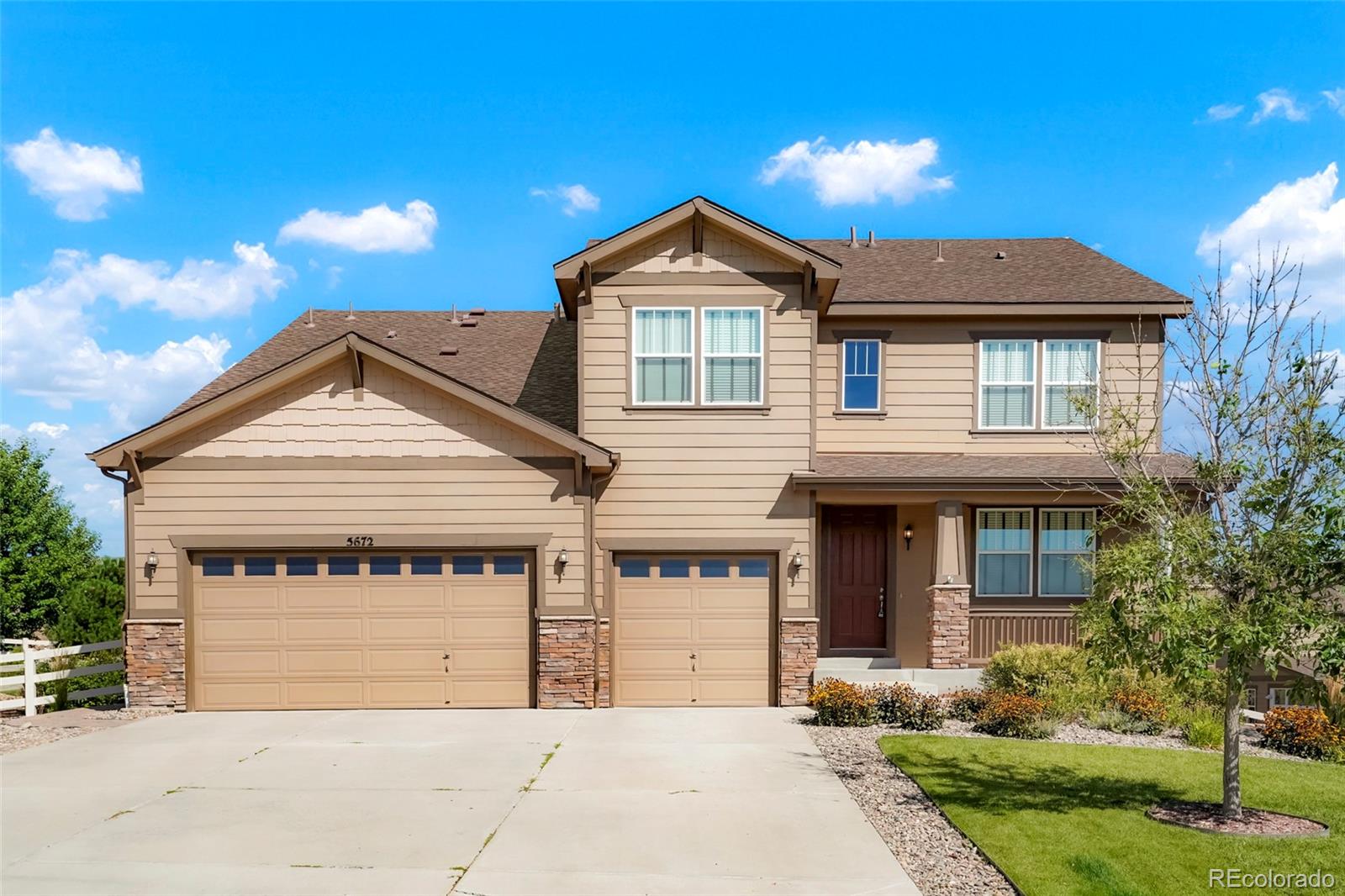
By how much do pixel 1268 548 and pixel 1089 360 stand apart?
26.8 ft

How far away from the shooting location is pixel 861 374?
15.9m

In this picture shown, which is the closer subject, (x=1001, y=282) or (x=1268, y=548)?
(x=1268, y=548)

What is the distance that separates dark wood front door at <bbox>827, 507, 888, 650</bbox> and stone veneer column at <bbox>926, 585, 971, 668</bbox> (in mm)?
1567

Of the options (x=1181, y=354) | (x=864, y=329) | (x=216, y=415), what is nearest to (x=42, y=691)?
(x=216, y=415)

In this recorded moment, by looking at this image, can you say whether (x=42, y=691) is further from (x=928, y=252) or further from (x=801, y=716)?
(x=928, y=252)

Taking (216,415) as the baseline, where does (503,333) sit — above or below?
above

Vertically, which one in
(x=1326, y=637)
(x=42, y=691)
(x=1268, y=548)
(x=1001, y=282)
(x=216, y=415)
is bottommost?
(x=42, y=691)

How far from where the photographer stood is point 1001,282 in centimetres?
1633

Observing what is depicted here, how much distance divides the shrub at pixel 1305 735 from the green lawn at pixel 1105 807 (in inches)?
27.0

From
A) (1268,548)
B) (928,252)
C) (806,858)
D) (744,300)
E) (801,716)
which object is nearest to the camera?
(806,858)

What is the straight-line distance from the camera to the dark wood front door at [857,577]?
16.0 m

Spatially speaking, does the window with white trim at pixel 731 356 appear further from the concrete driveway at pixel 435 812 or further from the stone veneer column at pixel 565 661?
the concrete driveway at pixel 435 812

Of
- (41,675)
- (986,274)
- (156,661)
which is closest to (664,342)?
(986,274)

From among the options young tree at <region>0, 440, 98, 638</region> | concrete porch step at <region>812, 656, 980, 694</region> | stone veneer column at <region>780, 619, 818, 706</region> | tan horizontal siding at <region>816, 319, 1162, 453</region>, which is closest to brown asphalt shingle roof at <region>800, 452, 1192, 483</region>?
tan horizontal siding at <region>816, 319, 1162, 453</region>
